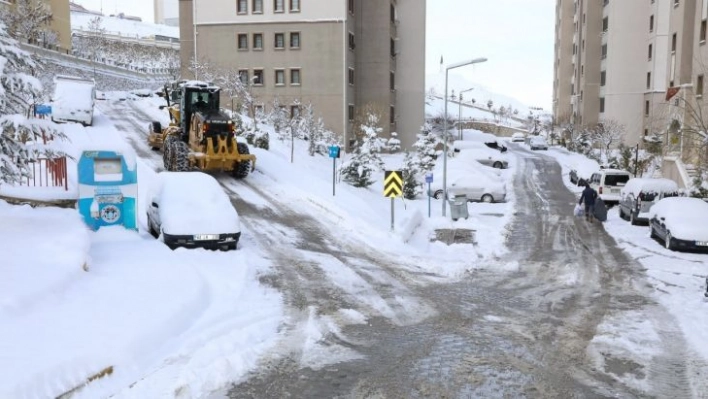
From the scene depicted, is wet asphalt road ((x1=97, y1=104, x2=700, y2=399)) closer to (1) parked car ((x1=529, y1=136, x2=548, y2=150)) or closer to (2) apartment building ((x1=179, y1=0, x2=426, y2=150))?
(2) apartment building ((x1=179, y1=0, x2=426, y2=150))

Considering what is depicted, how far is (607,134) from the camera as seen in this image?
178ft

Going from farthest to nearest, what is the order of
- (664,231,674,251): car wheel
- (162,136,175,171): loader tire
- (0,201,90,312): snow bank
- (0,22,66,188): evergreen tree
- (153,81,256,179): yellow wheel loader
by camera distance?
(162,136,175,171): loader tire, (153,81,256,179): yellow wheel loader, (664,231,674,251): car wheel, (0,22,66,188): evergreen tree, (0,201,90,312): snow bank

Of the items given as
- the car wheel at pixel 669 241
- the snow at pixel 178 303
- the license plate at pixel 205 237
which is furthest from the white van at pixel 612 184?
the license plate at pixel 205 237

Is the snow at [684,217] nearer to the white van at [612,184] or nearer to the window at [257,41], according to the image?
the white van at [612,184]

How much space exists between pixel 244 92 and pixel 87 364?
37.6 metres

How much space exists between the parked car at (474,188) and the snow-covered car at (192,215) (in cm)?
1715

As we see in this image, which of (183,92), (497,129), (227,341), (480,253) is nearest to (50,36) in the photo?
(183,92)

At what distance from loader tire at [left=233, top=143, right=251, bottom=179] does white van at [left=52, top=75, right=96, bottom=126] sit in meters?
12.1

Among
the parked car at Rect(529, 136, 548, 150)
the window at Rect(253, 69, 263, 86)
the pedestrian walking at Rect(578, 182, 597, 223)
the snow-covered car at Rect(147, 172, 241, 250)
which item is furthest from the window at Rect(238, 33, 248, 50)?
the snow-covered car at Rect(147, 172, 241, 250)

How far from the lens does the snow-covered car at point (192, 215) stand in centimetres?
1537

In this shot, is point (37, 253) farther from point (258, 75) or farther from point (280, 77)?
point (258, 75)

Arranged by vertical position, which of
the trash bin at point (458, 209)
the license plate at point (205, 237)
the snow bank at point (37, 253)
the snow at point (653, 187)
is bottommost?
the trash bin at point (458, 209)

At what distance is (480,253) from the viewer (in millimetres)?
18844

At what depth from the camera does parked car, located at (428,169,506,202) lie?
32031mm
